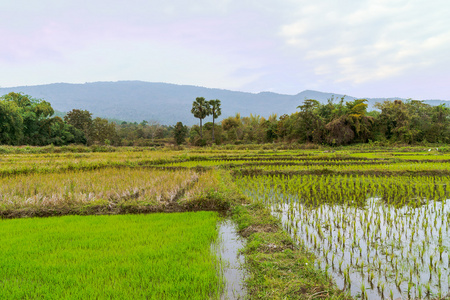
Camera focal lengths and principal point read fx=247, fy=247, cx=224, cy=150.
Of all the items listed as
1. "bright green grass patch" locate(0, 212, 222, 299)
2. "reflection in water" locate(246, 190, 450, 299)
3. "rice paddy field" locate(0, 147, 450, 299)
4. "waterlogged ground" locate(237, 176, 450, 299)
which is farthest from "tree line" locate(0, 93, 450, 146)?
"bright green grass patch" locate(0, 212, 222, 299)

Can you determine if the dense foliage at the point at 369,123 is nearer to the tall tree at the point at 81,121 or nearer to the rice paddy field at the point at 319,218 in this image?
the rice paddy field at the point at 319,218

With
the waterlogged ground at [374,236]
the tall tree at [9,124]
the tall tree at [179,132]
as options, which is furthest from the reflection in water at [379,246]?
the tall tree at [179,132]

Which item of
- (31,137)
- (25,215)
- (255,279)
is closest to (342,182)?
(255,279)

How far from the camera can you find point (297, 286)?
2.47m

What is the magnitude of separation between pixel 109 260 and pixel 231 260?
1565 mm

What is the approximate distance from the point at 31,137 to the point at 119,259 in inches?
1553

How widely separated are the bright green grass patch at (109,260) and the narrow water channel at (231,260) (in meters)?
0.12

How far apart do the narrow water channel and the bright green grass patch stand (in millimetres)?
122

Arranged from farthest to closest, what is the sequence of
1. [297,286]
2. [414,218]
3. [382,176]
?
[382,176] < [414,218] < [297,286]

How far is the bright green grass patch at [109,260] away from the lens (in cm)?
253

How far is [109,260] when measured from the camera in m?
3.14

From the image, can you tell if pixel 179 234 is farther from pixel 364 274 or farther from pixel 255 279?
pixel 364 274

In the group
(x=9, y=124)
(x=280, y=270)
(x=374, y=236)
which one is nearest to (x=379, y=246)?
(x=374, y=236)

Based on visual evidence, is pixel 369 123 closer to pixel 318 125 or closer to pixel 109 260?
pixel 318 125
